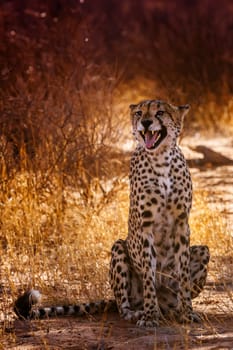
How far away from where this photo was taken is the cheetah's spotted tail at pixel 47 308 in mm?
3957

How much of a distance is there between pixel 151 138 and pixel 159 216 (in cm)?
32

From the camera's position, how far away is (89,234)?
5.28 m

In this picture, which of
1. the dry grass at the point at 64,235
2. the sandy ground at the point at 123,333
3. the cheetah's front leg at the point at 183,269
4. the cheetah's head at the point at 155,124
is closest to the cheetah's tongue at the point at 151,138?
the cheetah's head at the point at 155,124

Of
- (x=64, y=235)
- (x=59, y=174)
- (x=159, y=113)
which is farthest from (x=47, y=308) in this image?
(x=59, y=174)

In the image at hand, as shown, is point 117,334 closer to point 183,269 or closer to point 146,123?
point 183,269

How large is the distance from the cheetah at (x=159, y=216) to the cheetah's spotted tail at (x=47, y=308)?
0.09 m

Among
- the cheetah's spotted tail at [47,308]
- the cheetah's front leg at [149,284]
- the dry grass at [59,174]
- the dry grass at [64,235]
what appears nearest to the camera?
the cheetah's spotted tail at [47,308]

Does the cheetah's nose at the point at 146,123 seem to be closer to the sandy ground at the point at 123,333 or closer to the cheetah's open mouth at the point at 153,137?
the cheetah's open mouth at the point at 153,137

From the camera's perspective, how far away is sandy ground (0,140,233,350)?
368 centimetres

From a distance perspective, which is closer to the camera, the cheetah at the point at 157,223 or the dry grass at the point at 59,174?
the cheetah at the point at 157,223

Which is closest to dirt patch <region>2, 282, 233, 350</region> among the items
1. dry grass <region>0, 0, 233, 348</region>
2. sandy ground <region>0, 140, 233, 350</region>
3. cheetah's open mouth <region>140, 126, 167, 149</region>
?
sandy ground <region>0, 140, 233, 350</region>

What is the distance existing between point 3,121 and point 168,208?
193 cm

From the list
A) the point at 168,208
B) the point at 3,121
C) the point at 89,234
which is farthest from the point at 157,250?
the point at 3,121

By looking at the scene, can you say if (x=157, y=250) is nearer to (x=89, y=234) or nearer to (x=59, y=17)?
(x=89, y=234)
